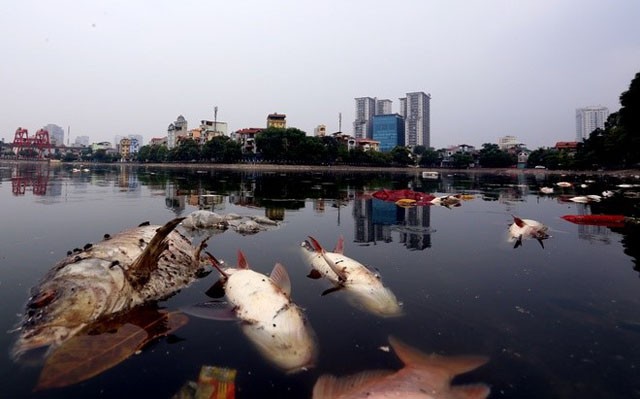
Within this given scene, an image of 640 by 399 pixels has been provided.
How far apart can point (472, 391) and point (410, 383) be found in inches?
23.3

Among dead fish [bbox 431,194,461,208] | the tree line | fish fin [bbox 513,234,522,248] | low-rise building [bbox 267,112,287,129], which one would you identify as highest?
low-rise building [bbox 267,112,287,129]

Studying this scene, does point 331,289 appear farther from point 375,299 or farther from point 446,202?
point 446,202

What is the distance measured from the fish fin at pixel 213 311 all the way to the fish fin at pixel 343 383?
173 cm

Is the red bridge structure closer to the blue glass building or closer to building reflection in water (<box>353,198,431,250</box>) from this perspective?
the blue glass building

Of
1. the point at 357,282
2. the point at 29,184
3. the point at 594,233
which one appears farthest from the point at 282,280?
the point at 29,184

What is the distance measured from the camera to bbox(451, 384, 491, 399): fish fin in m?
3.42

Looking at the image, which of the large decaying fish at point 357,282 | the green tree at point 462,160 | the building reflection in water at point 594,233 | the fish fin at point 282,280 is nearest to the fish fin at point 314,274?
the large decaying fish at point 357,282

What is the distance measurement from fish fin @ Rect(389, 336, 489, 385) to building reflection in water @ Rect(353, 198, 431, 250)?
5.24 metres

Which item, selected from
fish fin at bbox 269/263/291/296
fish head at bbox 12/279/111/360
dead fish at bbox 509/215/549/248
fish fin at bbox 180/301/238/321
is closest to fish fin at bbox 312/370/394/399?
fish fin at bbox 180/301/238/321

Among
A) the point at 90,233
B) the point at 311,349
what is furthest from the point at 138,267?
the point at 90,233

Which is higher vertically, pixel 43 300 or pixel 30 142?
pixel 30 142

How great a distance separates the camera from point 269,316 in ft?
15.1

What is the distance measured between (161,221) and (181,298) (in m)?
7.56

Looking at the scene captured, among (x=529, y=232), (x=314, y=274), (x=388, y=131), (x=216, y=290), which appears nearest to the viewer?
(x=216, y=290)
